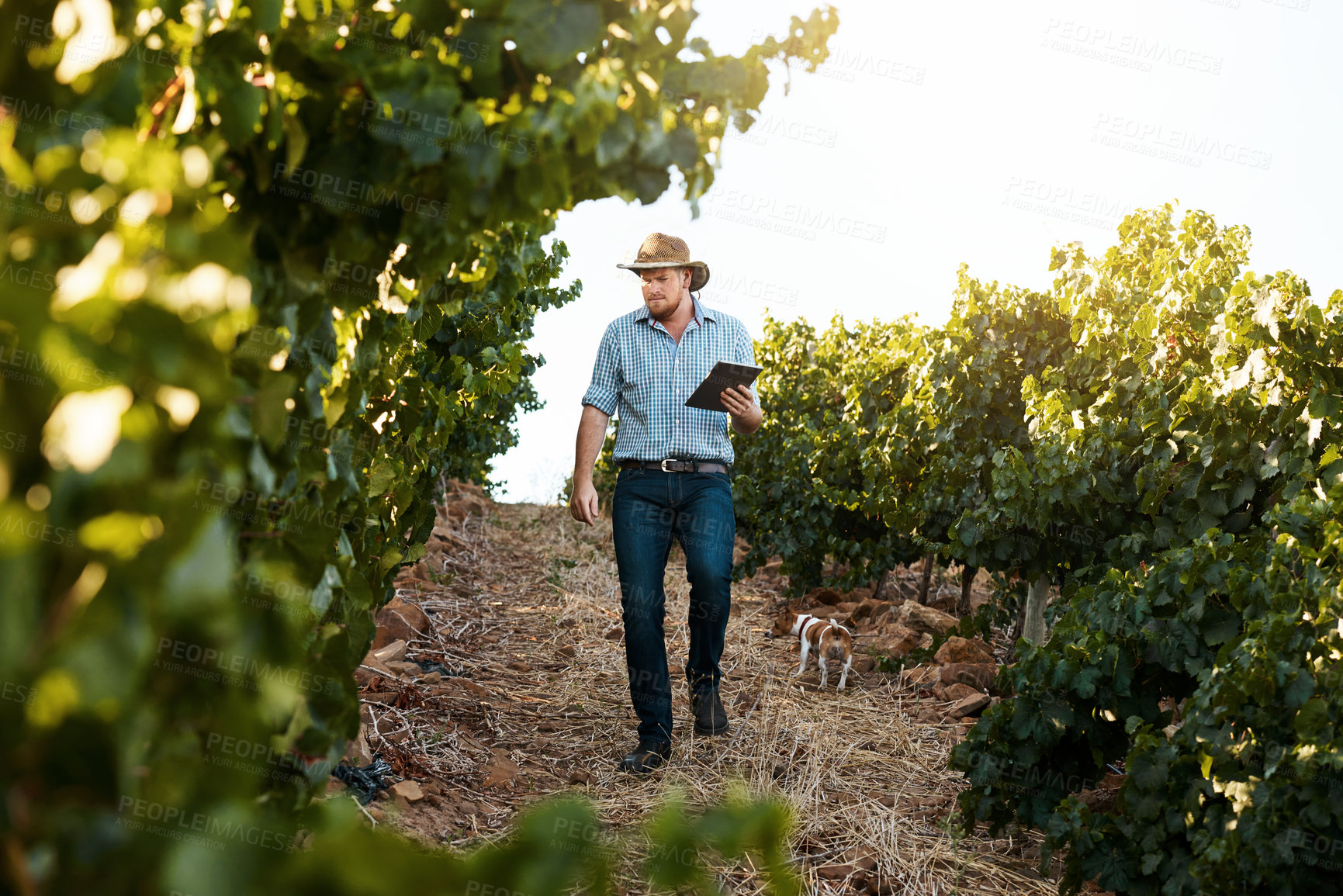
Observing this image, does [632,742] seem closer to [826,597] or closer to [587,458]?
[587,458]

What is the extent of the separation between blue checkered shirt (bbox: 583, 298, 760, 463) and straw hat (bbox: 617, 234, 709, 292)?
A: 0.21 metres

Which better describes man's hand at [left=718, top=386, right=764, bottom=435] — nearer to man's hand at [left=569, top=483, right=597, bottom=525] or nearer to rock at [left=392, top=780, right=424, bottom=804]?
man's hand at [left=569, top=483, right=597, bottom=525]

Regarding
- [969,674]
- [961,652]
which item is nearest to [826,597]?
[961,652]

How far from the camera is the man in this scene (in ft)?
12.9

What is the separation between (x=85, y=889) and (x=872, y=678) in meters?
5.69

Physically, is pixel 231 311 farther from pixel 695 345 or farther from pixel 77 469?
pixel 695 345

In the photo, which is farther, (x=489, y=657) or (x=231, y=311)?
(x=489, y=657)

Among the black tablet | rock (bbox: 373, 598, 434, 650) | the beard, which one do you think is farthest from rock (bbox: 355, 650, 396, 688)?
the beard

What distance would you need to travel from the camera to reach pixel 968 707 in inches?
197

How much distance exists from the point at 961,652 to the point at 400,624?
335 cm

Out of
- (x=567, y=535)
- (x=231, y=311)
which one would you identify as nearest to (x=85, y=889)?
(x=231, y=311)

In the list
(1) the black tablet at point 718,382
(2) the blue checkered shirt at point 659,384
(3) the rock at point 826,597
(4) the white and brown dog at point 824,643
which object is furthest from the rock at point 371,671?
(3) the rock at point 826,597

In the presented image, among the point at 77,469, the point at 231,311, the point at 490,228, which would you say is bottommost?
the point at 77,469

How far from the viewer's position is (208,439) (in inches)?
31.9
